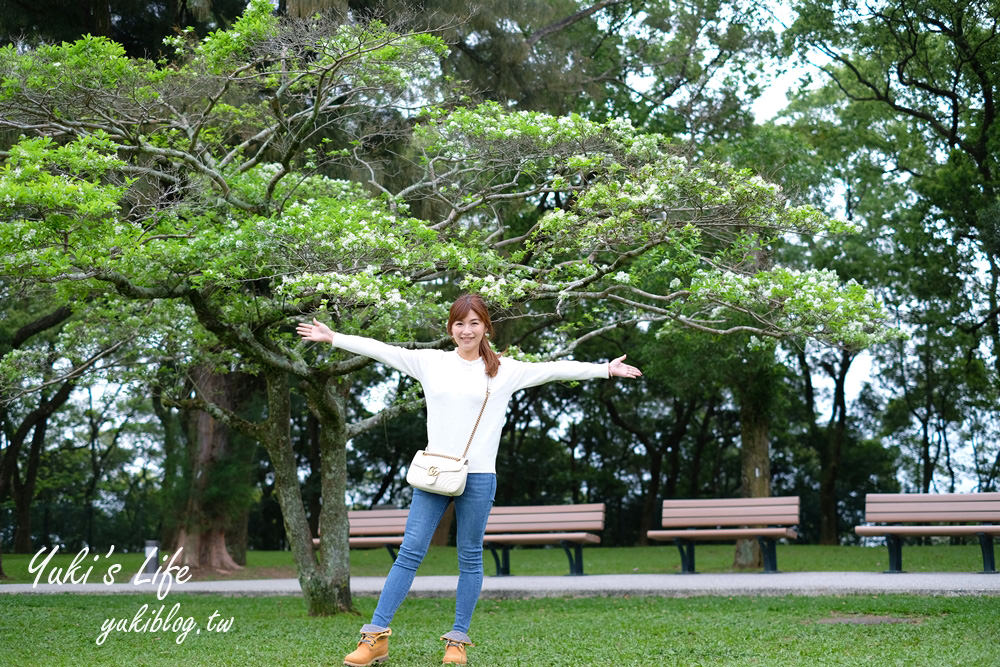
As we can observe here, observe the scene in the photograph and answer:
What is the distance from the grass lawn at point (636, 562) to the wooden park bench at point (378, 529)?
1261mm

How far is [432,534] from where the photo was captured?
4.89 meters

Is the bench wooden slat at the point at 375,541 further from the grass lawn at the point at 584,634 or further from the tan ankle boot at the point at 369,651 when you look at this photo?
the tan ankle boot at the point at 369,651

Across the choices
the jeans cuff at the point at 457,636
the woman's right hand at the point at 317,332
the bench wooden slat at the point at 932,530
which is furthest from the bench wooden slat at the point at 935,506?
the woman's right hand at the point at 317,332

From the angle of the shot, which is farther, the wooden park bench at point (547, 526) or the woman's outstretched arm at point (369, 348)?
the wooden park bench at point (547, 526)

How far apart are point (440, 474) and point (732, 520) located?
838 cm

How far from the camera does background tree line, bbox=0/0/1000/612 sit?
13633mm

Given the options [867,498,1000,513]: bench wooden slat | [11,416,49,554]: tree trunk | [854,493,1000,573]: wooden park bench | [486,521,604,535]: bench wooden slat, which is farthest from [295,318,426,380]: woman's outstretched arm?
[11,416,49,554]: tree trunk

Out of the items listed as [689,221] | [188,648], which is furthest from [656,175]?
[188,648]

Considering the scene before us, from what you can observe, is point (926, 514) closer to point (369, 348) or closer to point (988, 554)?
point (988, 554)

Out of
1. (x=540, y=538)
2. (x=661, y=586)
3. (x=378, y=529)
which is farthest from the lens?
(x=378, y=529)

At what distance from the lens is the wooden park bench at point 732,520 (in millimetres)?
11859

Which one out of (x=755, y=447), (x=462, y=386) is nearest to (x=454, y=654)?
(x=462, y=386)

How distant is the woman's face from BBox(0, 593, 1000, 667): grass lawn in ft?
5.38

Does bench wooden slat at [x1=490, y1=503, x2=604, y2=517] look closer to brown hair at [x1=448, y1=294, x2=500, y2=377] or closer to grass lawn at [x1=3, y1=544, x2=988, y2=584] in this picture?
grass lawn at [x1=3, y1=544, x2=988, y2=584]
